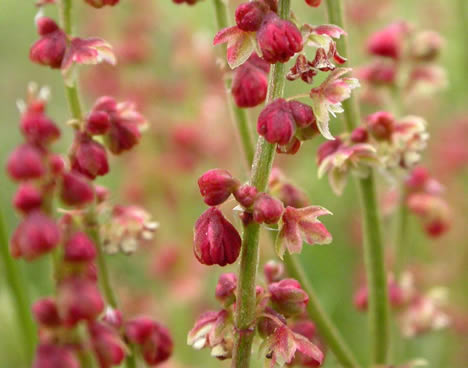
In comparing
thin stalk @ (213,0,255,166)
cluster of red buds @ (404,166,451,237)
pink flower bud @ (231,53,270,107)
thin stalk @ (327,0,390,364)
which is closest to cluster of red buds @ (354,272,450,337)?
cluster of red buds @ (404,166,451,237)

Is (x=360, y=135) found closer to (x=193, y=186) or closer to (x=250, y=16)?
(x=250, y=16)

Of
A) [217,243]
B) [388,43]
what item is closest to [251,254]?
[217,243]

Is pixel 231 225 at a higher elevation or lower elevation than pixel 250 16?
lower

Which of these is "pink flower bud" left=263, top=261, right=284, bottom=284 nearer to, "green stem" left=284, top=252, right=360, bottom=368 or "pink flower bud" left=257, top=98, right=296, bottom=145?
"green stem" left=284, top=252, right=360, bottom=368

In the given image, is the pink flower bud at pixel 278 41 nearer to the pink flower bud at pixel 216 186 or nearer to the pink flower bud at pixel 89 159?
the pink flower bud at pixel 216 186

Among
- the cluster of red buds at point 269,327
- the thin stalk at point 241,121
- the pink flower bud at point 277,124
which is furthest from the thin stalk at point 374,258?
the pink flower bud at point 277,124
